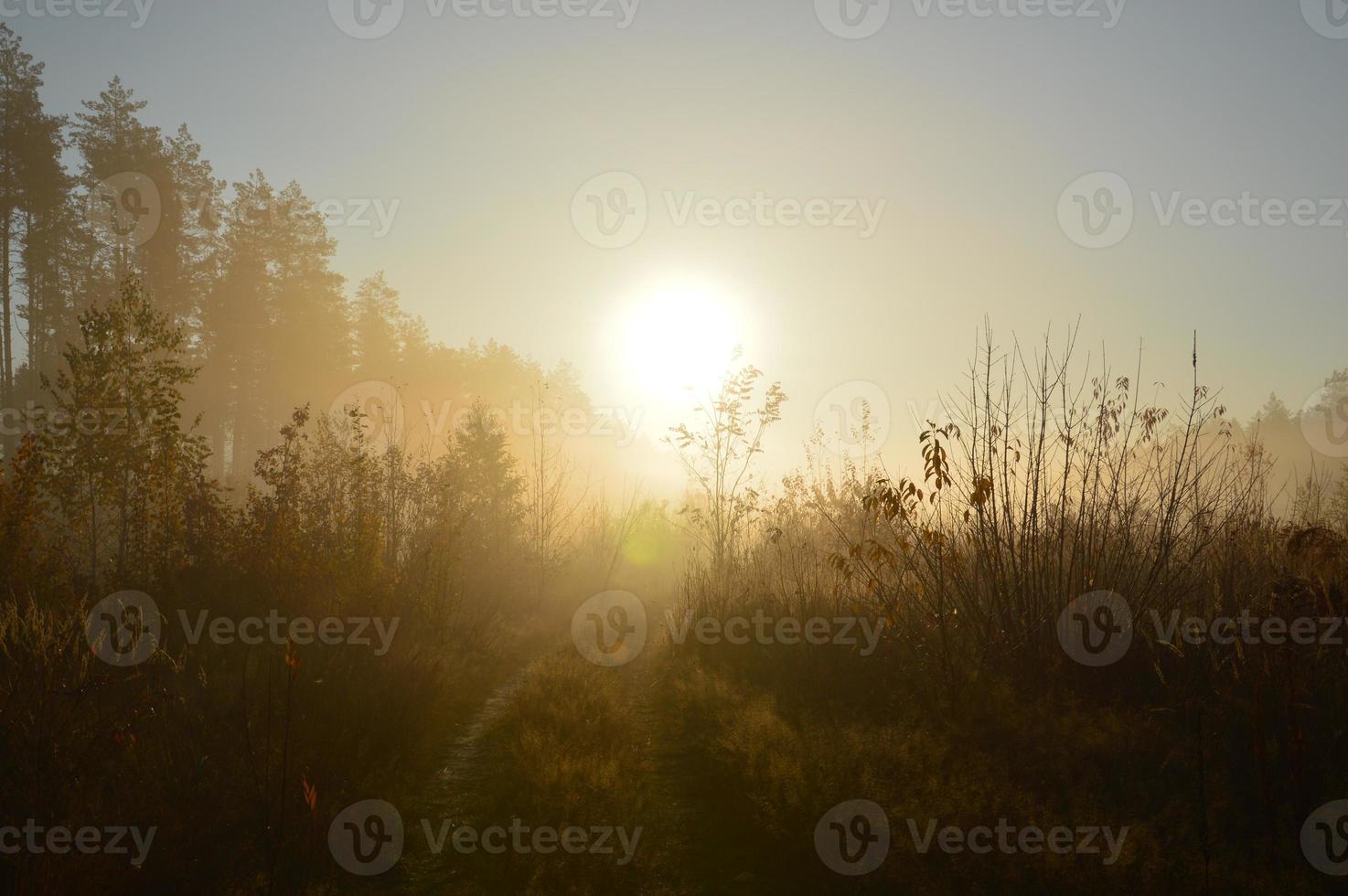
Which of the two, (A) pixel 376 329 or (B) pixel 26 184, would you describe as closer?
(B) pixel 26 184

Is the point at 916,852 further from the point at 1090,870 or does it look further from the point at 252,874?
the point at 252,874

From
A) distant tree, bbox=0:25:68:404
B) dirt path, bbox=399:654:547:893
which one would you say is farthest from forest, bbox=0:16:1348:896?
distant tree, bbox=0:25:68:404

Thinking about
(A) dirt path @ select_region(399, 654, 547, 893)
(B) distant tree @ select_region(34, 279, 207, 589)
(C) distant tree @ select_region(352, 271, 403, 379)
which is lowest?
(A) dirt path @ select_region(399, 654, 547, 893)

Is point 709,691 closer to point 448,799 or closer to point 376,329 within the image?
point 448,799

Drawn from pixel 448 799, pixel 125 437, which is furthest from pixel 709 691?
pixel 125 437

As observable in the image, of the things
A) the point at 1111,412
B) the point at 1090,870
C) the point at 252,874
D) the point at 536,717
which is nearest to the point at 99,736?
the point at 252,874

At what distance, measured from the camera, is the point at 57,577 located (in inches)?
419

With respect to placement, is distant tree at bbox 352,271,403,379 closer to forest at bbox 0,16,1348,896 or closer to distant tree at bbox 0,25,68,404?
distant tree at bbox 0,25,68,404

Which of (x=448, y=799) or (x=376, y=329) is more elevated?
(x=376, y=329)

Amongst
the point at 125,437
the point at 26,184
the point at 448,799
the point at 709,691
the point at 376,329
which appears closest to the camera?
the point at 448,799

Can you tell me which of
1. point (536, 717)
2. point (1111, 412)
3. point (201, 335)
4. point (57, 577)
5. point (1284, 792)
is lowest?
point (536, 717)

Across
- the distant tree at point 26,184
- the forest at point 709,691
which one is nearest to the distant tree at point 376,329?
the distant tree at point 26,184

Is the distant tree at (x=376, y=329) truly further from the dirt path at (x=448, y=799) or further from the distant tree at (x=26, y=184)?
the dirt path at (x=448, y=799)

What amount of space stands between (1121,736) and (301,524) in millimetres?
13616
